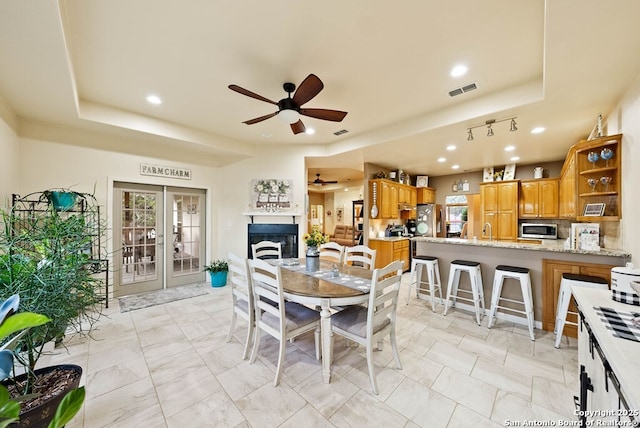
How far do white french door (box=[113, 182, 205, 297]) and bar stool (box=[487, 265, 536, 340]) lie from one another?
505 cm

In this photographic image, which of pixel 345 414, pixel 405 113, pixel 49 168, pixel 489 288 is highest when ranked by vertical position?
pixel 405 113

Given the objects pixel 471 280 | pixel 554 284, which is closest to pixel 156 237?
pixel 471 280

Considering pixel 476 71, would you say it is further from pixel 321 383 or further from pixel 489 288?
pixel 321 383

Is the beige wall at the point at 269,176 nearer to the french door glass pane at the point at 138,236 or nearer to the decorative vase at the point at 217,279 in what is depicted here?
the decorative vase at the point at 217,279

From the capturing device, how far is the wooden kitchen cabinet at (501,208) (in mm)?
5832

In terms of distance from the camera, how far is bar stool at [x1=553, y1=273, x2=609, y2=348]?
8.37 feet

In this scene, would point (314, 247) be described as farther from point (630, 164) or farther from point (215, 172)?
point (215, 172)

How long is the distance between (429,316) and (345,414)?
2.14 meters

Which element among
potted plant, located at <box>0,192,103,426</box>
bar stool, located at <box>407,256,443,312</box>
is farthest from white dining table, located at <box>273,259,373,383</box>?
bar stool, located at <box>407,256,443,312</box>

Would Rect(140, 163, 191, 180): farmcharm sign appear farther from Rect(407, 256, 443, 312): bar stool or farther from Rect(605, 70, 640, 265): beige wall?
Rect(605, 70, 640, 265): beige wall

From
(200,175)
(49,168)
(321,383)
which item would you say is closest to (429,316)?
(321,383)

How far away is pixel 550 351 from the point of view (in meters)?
2.58

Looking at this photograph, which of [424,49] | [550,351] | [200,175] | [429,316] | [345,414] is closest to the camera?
[345,414]

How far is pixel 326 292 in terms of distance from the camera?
2.12 meters
